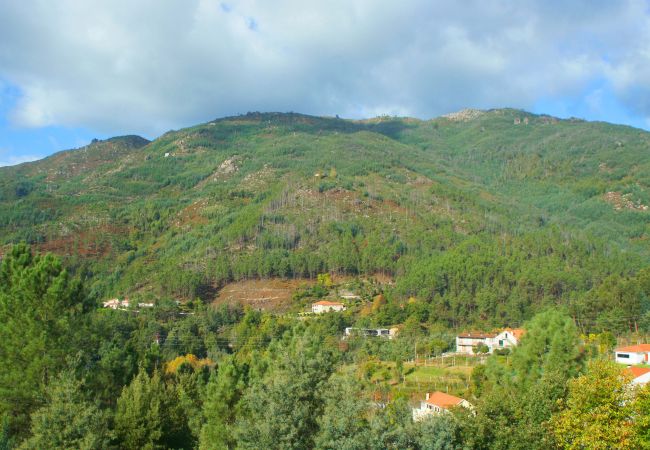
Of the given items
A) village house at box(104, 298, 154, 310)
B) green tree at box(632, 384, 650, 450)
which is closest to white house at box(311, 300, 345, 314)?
village house at box(104, 298, 154, 310)

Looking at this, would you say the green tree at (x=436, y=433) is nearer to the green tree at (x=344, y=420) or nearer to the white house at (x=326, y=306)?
the green tree at (x=344, y=420)

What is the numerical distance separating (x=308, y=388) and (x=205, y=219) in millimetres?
135767

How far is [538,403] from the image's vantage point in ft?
66.5

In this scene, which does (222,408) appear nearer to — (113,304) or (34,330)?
(34,330)

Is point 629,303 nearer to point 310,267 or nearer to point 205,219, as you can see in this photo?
point 310,267

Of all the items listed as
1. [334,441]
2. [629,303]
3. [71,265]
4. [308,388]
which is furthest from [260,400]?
[71,265]

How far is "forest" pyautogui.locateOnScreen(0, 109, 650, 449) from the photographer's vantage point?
1856cm

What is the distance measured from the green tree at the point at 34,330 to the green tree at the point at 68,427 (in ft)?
14.2

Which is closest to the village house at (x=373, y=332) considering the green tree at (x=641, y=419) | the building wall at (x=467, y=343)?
the building wall at (x=467, y=343)

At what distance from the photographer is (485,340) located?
71.1 m

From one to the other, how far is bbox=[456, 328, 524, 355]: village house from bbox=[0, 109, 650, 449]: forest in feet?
13.7

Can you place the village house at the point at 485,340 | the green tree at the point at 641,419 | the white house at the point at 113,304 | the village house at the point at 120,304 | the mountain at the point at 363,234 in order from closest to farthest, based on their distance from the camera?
the green tree at the point at 641,419, the village house at the point at 485,340, the village house at the point at 120,304, the white house at the point at 113,304, the mountain at the point at 363,234

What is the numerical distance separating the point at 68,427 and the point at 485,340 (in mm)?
60113

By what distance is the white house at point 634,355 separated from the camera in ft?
168
